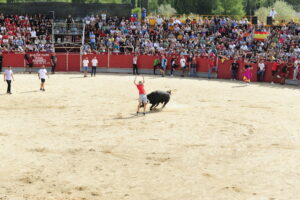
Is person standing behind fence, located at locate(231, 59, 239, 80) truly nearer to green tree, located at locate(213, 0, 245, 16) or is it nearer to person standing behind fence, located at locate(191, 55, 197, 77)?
person standing behind fence, located at locate(191, 55, 197, 77)

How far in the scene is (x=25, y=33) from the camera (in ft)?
123

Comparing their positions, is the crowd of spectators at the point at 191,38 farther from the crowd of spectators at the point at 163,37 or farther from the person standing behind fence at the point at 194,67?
the person standing behind fence at the point at 194,67

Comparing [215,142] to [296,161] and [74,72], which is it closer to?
[296,161]

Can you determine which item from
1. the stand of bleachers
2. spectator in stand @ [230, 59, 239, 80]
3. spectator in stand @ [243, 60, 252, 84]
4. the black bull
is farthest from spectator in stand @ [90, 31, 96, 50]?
the black bull

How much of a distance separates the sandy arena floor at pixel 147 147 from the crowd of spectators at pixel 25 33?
42.0 feet

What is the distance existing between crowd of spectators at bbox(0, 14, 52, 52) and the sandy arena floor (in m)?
12.8

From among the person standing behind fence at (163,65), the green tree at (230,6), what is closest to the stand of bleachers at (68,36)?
the person standing behind fence at (163,65)

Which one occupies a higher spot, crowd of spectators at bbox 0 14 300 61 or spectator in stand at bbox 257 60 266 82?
crowd of spectators at bbox 0 14 300 61

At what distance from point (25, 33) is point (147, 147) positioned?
26581mm

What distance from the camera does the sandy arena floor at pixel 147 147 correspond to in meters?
10.5

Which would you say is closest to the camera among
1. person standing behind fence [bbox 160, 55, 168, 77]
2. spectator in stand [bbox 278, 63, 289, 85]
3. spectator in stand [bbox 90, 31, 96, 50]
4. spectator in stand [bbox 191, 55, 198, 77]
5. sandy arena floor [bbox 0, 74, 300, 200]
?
sandy arena floor [bbox 0, 74, 300, 200]

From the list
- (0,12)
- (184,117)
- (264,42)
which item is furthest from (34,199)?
(0,12)

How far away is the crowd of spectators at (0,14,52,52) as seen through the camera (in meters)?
35.5

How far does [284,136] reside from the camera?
50.3 ft
